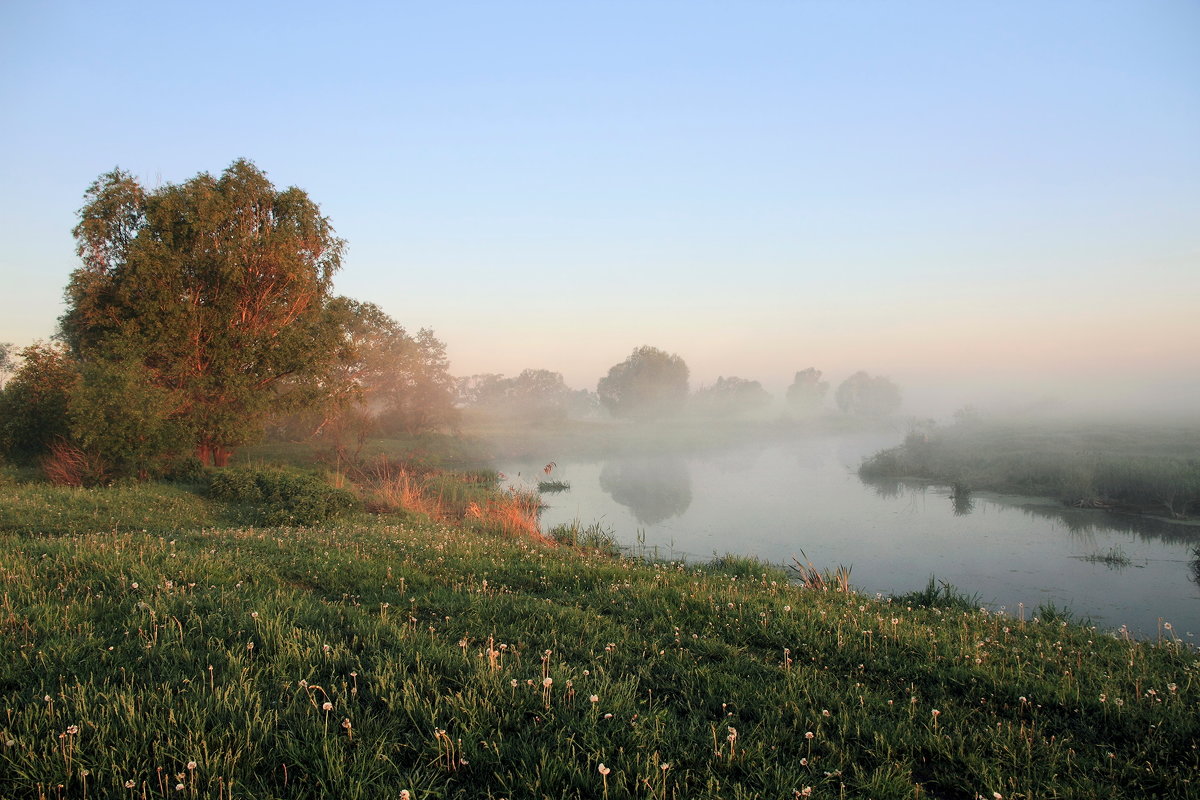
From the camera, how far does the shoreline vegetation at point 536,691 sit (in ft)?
9.49

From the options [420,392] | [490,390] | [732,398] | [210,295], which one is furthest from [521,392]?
[210,295]

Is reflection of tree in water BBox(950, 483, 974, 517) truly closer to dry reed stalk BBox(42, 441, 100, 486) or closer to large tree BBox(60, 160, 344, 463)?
large tree BBox(60, 160, 344, 463)

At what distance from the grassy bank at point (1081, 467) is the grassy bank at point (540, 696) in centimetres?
1717

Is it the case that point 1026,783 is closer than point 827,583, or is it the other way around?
point 1026,783

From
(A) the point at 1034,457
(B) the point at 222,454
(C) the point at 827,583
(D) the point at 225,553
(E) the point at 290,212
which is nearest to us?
(D) the point at 225,553

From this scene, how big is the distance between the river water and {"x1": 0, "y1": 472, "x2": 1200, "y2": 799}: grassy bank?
373cm

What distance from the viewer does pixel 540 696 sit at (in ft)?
11.9

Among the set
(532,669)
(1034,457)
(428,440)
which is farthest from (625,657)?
(428,440)

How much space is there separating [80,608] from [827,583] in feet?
30.6

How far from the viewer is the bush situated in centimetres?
1364

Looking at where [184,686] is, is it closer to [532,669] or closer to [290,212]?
[532,669]

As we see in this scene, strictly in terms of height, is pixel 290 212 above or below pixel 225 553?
above

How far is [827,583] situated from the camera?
9453 millimetres

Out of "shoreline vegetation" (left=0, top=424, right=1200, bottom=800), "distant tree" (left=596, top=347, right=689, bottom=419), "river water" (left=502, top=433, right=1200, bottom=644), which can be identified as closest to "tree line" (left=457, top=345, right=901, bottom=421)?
"distant tree" (left=596, top=347, right=689, bottom=419)
